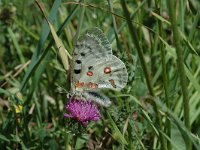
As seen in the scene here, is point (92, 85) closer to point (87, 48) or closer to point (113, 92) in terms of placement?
point (87, 48)

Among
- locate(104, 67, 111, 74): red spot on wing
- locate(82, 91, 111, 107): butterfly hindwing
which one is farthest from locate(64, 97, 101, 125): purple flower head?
locate(104, 67, 111, 74): red spot on wing

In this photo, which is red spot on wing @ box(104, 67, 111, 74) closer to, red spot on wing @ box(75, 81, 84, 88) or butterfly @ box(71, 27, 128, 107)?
butterfly @ box(71, 27, 128, 107)

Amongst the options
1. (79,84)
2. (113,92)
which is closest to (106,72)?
(79,84)

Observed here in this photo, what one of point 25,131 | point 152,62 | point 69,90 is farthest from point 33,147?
point 152,62

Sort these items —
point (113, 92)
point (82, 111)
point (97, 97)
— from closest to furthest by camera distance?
point (82, 111)
point (97, 97)
point (113, 92)

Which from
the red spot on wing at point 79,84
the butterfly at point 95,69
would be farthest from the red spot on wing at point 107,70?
the red spot on wing at point 79,84
